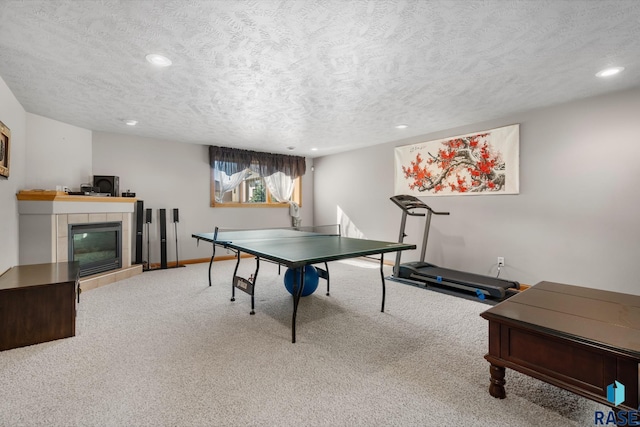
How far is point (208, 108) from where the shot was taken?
346 cm

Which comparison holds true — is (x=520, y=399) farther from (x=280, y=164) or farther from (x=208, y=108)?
(x=280, y=164)

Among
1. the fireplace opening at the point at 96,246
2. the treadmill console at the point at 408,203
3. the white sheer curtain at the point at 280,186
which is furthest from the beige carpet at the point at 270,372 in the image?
the white sheer curtain at the point at 280,186

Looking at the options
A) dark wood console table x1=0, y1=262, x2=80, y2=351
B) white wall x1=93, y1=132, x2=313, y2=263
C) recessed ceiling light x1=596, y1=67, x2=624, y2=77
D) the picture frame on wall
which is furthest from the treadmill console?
the picture frame on wall

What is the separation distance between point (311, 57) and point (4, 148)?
9.88ft

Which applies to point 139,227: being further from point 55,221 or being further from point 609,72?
point 609,72

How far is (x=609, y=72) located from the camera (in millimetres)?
2539

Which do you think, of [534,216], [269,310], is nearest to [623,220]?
[534,216]

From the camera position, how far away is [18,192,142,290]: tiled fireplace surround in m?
3.35

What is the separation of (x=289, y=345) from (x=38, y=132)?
427 centimetres

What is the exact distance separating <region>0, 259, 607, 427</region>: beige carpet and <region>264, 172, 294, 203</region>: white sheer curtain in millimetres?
3592

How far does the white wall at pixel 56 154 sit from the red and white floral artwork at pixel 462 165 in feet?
16.3

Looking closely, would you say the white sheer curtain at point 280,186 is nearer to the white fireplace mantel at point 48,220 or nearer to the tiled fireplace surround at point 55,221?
the tiled fireplace surround at point 55,221

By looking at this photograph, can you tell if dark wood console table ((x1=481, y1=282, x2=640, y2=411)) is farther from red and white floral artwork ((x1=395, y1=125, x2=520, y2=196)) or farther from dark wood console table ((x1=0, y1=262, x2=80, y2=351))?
dark wood console table ((x1=0, y1=262, x2=80, y2=351))

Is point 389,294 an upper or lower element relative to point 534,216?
lower
